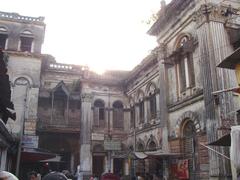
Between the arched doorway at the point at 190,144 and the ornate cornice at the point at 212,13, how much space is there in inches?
Answer: 179

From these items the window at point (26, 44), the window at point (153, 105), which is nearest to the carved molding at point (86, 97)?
the window at point (26, 44)

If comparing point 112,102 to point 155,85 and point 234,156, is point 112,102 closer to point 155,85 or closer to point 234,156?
point 155,85

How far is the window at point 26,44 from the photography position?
2272 centimetres

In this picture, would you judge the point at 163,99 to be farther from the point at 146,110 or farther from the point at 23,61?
the point at 23,61

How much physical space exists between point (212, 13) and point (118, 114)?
13.1 metres

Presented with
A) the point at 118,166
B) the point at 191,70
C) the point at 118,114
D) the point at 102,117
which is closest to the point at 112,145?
the point at 118,166

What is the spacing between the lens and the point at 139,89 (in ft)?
70.7

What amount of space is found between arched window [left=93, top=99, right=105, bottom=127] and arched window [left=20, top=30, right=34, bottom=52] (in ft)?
21.2

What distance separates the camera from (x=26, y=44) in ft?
75.2

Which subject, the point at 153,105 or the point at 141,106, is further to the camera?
the point at 141,106

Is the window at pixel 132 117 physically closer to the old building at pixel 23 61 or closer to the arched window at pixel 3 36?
the old building at pixel 23 61

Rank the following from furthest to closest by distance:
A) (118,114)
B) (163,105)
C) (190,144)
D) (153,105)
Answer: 1. (118,114)
2. (153,105)
3. (163,105)
4. (190,144)

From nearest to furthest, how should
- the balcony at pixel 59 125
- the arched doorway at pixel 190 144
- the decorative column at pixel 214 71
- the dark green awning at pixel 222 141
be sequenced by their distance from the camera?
1. the dark green awning at pixel 222 141
2. the decorative column at pixel 214 71
3. the arched doorway at pixel 190 144
4. the balcony at pixel 59 125

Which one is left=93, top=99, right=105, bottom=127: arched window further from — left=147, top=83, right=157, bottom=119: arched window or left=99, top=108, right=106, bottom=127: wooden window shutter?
left=147, top=83, right=157, bottom=119: arched window
